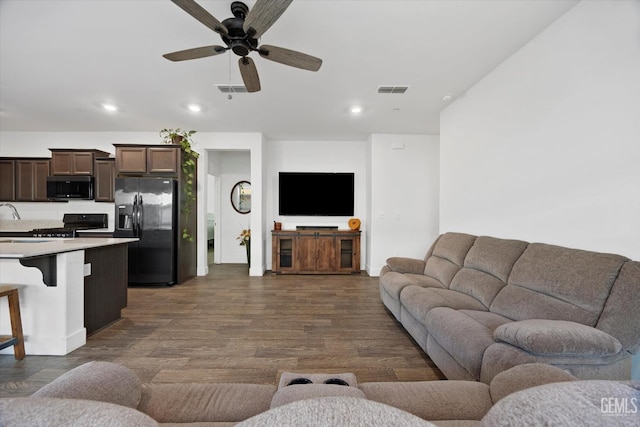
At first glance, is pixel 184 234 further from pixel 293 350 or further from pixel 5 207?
pixel 5 207

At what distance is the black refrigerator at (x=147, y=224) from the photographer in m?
4.09

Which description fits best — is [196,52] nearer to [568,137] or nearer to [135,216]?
[568,137]

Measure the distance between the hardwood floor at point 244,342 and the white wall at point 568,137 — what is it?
58.3 inches

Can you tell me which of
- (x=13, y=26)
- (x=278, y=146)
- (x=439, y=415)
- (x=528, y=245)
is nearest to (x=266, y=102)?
(x=278, y=146)

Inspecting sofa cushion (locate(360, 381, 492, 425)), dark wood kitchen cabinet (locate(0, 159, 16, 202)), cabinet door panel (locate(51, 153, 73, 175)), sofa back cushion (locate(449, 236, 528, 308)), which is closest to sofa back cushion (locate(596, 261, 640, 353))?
sofa back cushion (locate(449, 236, 528, 308))

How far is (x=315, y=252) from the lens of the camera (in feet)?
16.3

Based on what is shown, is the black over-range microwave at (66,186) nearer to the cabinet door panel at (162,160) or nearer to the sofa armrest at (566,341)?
the cabinet door panel at (162,160)

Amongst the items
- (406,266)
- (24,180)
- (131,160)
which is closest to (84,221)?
(24,180)

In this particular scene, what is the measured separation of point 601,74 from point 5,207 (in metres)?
8.17

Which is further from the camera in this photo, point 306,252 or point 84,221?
point 306,252

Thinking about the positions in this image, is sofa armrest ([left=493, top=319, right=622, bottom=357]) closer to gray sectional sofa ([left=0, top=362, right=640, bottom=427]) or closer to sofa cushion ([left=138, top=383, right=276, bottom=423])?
gray sectional sofa ([left=0, top=362, right=640, bottom=427])

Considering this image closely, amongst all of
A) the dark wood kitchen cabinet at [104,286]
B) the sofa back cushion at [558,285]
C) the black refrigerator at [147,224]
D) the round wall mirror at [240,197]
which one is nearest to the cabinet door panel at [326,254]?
the round wall mirror at [240,197]

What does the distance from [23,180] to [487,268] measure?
7.21m

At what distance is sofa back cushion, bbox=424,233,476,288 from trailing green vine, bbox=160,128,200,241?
3.90 m
